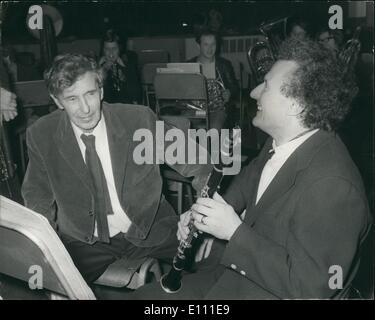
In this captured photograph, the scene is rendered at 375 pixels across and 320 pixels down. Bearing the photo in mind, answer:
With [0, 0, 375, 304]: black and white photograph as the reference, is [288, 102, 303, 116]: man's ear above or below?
above

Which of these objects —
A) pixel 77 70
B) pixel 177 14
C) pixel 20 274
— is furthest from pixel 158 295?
pixel 177 14

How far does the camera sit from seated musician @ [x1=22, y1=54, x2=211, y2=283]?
7.08ft

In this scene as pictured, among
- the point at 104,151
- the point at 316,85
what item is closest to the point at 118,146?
the point at 104,151

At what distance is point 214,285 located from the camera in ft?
5.98

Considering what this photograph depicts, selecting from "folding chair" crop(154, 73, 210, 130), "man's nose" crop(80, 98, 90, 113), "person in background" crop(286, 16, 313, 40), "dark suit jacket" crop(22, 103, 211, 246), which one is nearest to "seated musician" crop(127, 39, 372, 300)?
"dark suit jacket" crop(22, 103, 211, 246)

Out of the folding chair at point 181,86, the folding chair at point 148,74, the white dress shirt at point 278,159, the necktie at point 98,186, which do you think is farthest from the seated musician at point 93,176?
the folding chair at point 148,74

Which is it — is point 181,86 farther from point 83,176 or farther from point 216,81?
point 83,176

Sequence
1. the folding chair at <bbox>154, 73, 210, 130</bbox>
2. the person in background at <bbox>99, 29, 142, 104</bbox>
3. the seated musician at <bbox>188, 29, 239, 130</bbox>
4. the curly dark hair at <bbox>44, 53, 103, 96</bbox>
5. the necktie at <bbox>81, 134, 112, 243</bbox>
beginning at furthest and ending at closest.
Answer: the person in background at <bbox>99, 29, 142, 104</bbox>, the seated musician at <bbox>188, 29, 239, 130</bbox>, the folding chair at <bbox>154, 73, 210, 130</bbox>, the necktie at <bbox>81, 134, 112, 243</bbox>, the curly dark hair at <bbox>44, 53, 103, 96</bbox>

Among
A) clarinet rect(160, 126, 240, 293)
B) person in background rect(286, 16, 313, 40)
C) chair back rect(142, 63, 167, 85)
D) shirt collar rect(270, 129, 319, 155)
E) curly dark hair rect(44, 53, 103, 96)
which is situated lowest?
clarinet rect(160, 126, 240, 293)

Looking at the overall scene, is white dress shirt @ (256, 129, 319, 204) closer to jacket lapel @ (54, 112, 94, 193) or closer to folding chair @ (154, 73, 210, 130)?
jacket lapel @ (54, 112, 94, 193)

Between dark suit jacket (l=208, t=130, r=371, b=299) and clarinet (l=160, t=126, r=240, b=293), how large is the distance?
8.0 inches
